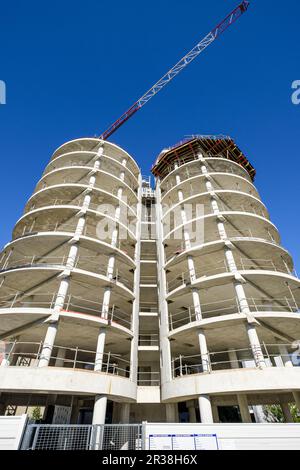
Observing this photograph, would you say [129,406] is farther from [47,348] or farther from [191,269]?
[191,269]

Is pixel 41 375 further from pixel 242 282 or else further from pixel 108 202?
pixel 108 202

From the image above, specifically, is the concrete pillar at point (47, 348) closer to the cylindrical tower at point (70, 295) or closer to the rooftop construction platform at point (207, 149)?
the cylindrical tower at point (70, 295)

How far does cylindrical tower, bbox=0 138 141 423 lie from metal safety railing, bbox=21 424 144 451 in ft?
13.5

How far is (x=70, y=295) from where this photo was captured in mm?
15391

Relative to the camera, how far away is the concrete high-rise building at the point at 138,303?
13220 mm

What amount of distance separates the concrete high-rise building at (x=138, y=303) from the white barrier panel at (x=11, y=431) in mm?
4945

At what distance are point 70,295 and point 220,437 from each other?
1121 centimetres

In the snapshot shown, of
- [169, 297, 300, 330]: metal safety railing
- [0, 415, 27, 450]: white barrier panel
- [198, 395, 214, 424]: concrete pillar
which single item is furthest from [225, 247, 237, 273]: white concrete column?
[0, 415, 27, 450]: white barrier panel

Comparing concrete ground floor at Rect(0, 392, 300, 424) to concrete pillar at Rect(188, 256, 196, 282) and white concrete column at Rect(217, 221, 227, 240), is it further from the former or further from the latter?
white concrete column at Rect(217, 221, 227, 240)

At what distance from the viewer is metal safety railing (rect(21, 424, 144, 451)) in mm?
6898

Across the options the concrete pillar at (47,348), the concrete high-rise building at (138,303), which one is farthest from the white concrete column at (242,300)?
the concrete pillar at (47,348)

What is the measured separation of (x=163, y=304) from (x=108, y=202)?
1061cm

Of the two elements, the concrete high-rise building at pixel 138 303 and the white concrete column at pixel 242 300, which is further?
the white concrete column at pixel 242 300
